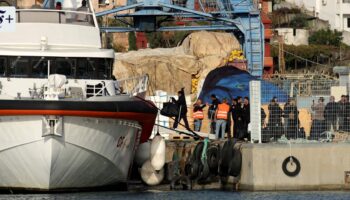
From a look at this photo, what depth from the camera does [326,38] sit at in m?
77.1

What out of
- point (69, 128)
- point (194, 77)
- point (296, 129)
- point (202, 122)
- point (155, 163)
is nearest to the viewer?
point (69, 128)

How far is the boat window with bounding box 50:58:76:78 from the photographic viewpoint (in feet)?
94.6

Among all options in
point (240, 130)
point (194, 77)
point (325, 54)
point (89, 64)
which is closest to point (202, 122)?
point (240, 130)

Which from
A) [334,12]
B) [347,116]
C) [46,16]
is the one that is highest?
[334,12]

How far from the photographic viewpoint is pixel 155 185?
101ft

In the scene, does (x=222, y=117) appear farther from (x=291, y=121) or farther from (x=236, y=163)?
(x=236, y=163)

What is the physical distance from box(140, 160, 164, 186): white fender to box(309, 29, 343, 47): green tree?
154 feet

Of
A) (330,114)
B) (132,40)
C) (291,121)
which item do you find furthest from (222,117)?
(132,40)

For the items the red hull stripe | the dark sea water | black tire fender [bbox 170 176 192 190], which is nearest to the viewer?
the red hull stripe

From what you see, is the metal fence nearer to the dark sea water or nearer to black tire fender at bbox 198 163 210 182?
black tire fender at bbox 198 163 210 182

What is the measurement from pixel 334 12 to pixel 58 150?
57.1m

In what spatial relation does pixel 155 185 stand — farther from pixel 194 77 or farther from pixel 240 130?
pixel 194 77

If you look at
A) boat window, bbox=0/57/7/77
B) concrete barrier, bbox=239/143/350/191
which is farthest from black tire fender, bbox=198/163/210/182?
boat window, bbox=0/57/7/77

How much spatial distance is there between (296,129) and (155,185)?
4.41 m
